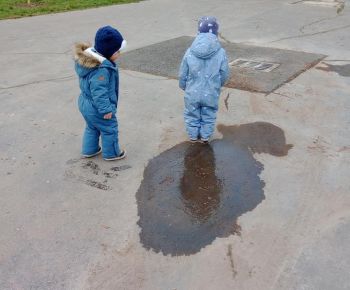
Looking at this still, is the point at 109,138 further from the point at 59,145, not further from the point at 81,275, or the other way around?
the point at 81,275

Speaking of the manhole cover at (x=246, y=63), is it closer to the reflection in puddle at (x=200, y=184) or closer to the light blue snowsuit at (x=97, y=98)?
the reflection in puddle at (x=200, y=184)

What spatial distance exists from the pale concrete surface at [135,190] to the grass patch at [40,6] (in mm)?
5281

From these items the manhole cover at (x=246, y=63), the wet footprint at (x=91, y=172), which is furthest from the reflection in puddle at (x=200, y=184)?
the manhole cover at (x=246, y=63)

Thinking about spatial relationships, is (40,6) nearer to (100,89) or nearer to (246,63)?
(246,63)

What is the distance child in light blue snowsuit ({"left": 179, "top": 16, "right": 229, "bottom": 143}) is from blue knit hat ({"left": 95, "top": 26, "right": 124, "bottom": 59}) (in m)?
0.87

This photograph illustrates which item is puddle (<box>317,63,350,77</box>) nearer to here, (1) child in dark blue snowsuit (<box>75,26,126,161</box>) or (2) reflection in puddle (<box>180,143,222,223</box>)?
(2) reflection in puddle (<box>180,143,222,223</box>)

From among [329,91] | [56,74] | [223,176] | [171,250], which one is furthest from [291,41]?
[171,250]

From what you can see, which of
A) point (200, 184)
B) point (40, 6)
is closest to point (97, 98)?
point (200, 184)

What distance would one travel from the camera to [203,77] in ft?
14.0

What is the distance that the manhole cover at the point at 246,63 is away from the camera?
611 centimetres

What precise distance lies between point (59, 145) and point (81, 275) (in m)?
2.04

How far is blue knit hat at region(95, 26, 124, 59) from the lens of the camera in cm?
363

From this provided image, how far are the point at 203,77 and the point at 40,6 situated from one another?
10.5 m

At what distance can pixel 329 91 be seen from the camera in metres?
5.73
